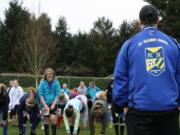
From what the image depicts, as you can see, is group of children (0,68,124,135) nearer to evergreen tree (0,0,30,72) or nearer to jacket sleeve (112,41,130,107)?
jacket sleeve (112,41,130,107)

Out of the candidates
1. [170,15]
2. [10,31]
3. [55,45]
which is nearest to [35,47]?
[55,45]

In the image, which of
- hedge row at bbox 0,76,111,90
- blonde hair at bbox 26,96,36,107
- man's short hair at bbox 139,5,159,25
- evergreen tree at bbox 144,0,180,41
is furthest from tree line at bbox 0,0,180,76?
man's short hair at bbox 139,5,159,25

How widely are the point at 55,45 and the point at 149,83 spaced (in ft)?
198

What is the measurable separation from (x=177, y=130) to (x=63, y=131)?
12.9 m

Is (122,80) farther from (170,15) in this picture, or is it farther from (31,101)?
(170,15)

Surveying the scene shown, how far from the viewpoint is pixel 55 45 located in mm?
64875

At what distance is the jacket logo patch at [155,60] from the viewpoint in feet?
15.6

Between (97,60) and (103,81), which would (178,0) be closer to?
(103,81)

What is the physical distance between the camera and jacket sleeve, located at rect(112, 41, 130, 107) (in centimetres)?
486

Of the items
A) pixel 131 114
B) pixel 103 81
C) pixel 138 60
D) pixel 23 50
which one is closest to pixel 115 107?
pixel 131 114

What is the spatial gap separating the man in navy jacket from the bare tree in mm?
51697

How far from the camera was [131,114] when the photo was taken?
483 cm

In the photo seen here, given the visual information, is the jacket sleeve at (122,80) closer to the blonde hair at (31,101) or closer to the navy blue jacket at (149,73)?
the navy blue jacket at (149,73)

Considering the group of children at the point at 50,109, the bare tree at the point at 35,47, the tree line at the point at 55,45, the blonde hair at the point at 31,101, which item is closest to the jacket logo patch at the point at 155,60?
the group of children at the point at 50,109
